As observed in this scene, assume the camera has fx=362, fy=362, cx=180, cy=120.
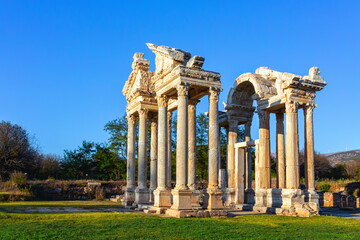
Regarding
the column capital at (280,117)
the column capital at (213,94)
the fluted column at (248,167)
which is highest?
the column capital at (213,94)

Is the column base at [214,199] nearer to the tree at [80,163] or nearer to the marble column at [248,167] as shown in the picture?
the marble column at [248,167]

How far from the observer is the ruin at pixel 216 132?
1703 cm

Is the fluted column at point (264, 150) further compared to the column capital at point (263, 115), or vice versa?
the column capital at point (263, 115)

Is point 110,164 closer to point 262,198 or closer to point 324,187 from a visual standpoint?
point 324,187

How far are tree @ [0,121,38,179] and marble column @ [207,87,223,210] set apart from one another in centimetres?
3589

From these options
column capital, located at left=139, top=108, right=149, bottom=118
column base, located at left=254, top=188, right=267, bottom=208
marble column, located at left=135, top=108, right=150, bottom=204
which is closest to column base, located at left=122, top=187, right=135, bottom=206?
marble column, located at left=135, top=108, right=150, bottom=204

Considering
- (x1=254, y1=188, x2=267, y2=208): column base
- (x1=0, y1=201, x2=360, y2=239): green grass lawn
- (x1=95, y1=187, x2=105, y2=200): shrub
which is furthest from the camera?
(x1=95, y1=187, x2=105, y2=200): shrub

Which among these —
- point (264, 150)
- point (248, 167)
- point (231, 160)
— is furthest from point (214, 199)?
point (248, 167)

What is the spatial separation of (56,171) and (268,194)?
4046 centimetres

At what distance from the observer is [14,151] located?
152ft

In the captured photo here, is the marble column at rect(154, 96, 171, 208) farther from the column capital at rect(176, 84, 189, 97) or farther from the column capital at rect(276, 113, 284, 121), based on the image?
the column capital at rect(276, 113, 284, 121)

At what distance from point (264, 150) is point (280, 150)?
918 millimetres

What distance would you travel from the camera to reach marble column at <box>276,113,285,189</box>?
20.7 m

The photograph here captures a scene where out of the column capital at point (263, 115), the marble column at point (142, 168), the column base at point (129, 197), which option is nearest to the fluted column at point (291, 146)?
the column capital at point (263, 115)
